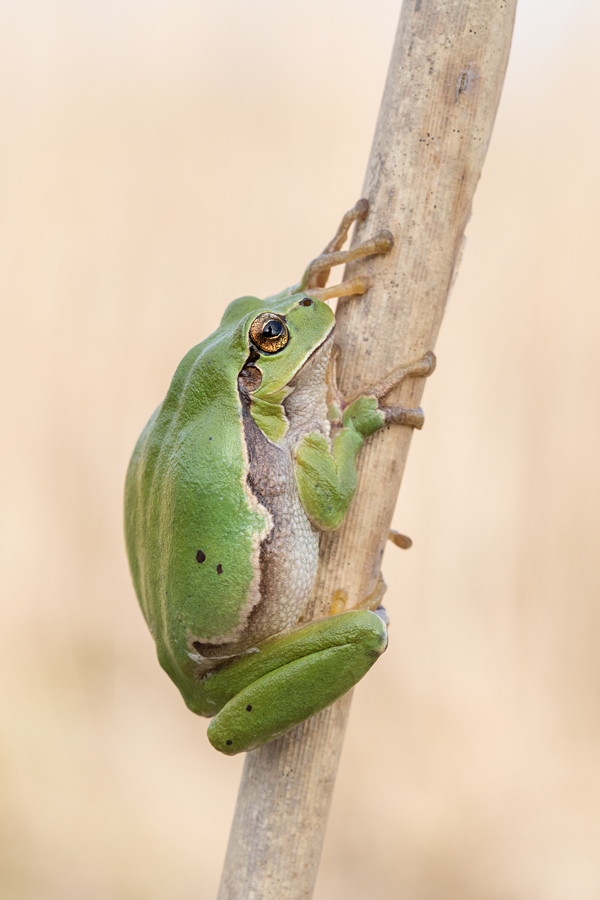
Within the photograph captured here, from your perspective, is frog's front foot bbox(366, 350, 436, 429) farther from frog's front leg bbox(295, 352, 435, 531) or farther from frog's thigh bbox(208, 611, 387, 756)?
frog's thigh bbox(208, 611, 387, 756)

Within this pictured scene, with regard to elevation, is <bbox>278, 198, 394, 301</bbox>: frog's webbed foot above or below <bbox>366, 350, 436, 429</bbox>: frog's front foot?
above

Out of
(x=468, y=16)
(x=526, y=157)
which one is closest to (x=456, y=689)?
(x=526, y=157)

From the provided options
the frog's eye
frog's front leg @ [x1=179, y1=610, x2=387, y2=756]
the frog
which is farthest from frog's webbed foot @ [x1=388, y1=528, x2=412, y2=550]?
the frog's eye

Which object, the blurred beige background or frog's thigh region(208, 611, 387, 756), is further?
the blurred beige background

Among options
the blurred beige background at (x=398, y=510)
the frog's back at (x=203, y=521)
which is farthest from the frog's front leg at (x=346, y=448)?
the blurred beige background at (x=398, y=510)

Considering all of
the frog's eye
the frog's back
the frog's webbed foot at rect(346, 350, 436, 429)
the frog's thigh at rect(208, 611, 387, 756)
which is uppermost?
the frog's eye

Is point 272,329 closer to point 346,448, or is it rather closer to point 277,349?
point 277,349

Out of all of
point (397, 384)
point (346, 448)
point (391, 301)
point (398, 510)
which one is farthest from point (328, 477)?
point (398, 510)

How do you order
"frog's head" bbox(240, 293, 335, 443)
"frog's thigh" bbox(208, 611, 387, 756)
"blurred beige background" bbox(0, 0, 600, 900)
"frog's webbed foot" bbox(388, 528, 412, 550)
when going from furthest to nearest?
"blurred beige background" bbox(0, 0, 600, 900)
"frog's webbed foot" bbox(388, 528, 412, 550)
"frog's head" bbox(240, 293, 335, 443)
"frog's thigh" bbox(208, 611, 387, 756)

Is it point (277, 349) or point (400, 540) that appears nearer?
point (277, 349)

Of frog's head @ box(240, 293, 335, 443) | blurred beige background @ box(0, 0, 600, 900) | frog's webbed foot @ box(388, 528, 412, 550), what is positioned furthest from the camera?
blurred beige background @ box(0, 0, 600, 900)
